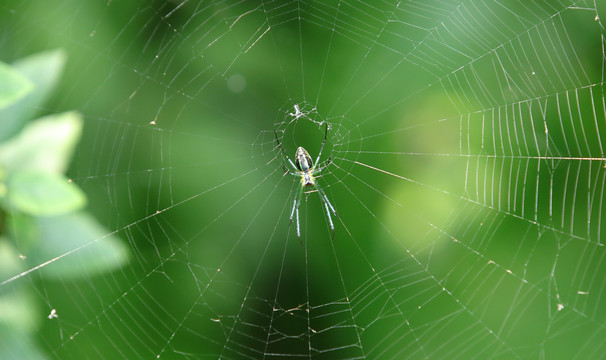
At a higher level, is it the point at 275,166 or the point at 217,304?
the point at 275,166

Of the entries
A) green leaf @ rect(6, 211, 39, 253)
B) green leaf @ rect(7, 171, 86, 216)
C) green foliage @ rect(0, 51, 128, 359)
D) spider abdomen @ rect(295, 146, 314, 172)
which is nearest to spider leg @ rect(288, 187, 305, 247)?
spider abdomen @ rect(295, 146, 314, 172)

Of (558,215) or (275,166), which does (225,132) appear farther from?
(558,215)

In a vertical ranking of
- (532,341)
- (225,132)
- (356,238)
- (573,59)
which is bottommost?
(532,341)

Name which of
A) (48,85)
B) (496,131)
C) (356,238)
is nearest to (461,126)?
(496,131)

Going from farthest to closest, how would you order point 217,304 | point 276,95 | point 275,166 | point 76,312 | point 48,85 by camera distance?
point 275,166 → point 276,95 → point 217,304 → point 76,312 → point 48,85

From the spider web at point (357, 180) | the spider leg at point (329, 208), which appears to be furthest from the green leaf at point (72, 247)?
the spider leg at point (329, 208)

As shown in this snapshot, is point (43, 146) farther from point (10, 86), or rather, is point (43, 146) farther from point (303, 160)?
point (303, 160)

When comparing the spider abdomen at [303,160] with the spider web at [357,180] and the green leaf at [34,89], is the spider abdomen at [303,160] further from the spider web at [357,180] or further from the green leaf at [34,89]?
the green leaf at [34,89]
